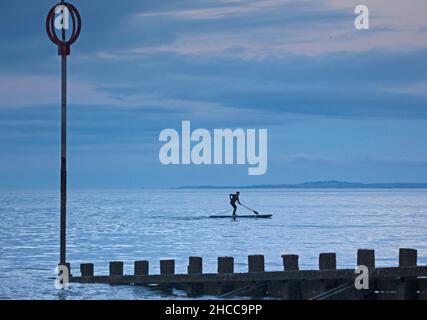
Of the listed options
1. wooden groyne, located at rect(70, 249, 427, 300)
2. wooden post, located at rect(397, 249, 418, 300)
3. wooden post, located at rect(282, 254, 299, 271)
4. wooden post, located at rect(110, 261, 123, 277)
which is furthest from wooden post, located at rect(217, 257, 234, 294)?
wooden post, located at rect(397, 249, 418, 300)

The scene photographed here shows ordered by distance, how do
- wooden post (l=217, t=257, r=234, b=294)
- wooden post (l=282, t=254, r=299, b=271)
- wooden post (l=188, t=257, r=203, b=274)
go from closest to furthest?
wooden post (l=282, t=254, r=299, b=271) < wooden post (l=217, t=257, r=234, b=294) < wooden post (l=188, t=257, r=203, b=274)

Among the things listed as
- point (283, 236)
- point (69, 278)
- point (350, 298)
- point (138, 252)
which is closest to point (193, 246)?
point (138, 252)

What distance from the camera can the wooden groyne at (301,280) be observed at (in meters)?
19.0

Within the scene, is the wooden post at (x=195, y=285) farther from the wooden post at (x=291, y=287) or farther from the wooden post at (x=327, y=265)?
the wooden post at (x=327, y=265)

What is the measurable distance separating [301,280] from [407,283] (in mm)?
2154

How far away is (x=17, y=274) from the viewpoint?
3566 cm

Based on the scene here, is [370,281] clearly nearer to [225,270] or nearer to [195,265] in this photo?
[225,270]

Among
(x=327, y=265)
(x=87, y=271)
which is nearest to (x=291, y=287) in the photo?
(x=327, y=265)

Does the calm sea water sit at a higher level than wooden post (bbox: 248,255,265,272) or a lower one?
lower

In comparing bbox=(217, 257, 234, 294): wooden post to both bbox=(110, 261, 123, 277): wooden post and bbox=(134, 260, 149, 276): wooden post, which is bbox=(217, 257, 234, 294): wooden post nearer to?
bbox=(134, 260, 149, 276): wooden post

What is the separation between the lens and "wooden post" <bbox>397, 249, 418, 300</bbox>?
1894cm

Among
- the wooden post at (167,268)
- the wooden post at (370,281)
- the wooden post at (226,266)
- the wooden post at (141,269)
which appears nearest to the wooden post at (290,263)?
the wooden post at (226,266)
